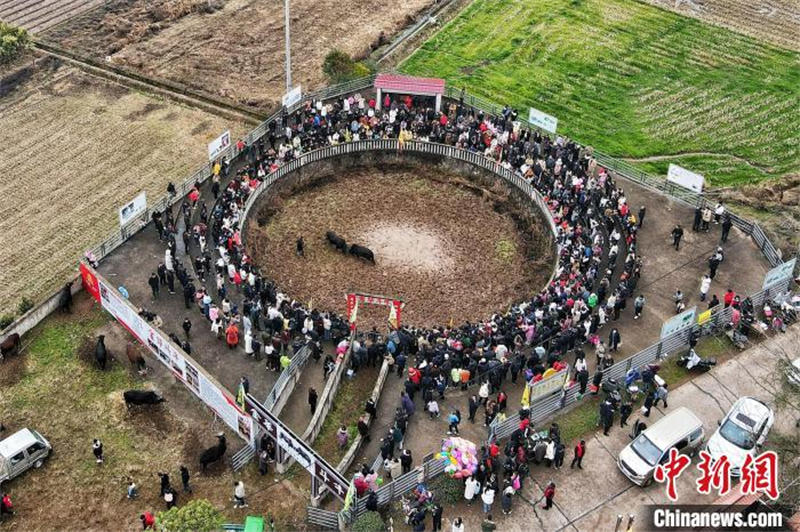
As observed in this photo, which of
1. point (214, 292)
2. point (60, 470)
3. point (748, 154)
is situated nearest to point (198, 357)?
point (214, 292)

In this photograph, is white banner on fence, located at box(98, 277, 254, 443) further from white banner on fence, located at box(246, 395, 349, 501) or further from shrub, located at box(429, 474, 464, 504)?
shrub, located at box(429, 474, 464, 504)

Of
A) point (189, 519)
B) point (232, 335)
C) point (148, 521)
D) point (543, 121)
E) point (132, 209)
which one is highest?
point (543, 121)

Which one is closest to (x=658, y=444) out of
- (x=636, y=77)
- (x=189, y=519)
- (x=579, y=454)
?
(x=579, y=454)

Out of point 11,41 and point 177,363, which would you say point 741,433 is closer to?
point 177,363

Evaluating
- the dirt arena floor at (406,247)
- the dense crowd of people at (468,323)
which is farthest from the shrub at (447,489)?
the dirt arena floor at (406,247)

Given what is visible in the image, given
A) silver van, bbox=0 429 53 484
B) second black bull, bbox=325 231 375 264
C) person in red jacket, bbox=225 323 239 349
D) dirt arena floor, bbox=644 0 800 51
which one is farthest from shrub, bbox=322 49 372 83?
silver van, bbox=0 429 53 484
